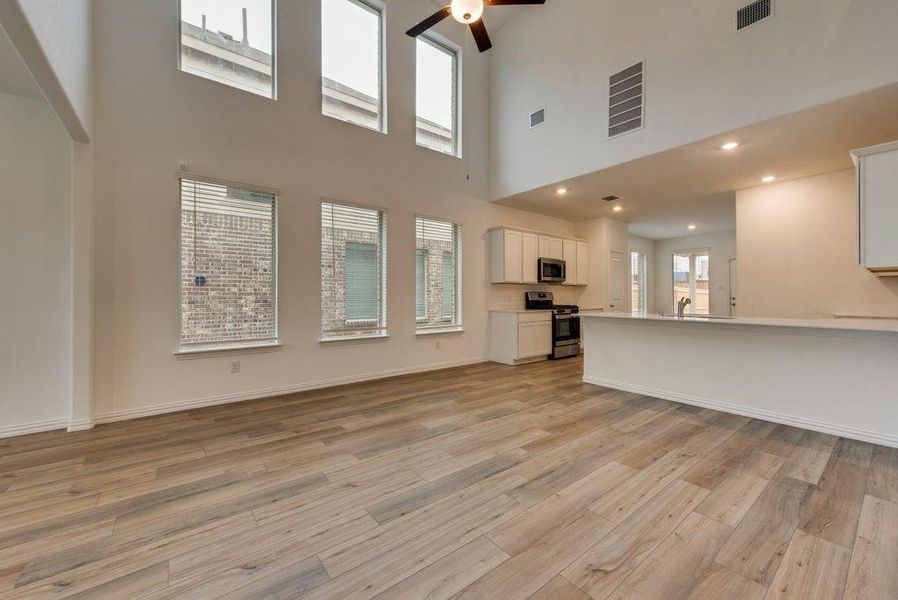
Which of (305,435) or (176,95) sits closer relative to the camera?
(305,435)

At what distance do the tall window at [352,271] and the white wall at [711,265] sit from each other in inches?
341

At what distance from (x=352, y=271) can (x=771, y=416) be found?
15.4ft

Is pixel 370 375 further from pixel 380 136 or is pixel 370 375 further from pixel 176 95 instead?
pixel 176 95

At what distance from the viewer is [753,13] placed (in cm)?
343

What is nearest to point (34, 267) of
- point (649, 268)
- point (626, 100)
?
point (626, 100)

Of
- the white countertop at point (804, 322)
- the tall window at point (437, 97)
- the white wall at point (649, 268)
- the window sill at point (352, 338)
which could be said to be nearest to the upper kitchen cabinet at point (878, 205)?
the white countertop at point (804, 322)

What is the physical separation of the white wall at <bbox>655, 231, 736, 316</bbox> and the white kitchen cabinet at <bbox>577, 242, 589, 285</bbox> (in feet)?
13.8

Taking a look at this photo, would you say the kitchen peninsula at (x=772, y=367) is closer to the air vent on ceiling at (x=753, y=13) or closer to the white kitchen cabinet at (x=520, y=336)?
the white kitchen cabinet at (x=520, y=336)

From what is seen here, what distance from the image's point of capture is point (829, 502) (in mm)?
2043

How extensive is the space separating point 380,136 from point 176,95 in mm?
2277

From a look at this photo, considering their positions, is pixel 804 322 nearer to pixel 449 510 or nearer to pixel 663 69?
pixel 663 69

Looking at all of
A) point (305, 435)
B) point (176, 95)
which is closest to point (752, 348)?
point (305, 435)

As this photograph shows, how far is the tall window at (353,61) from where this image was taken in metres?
4.77

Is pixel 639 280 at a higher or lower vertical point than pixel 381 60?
lower
